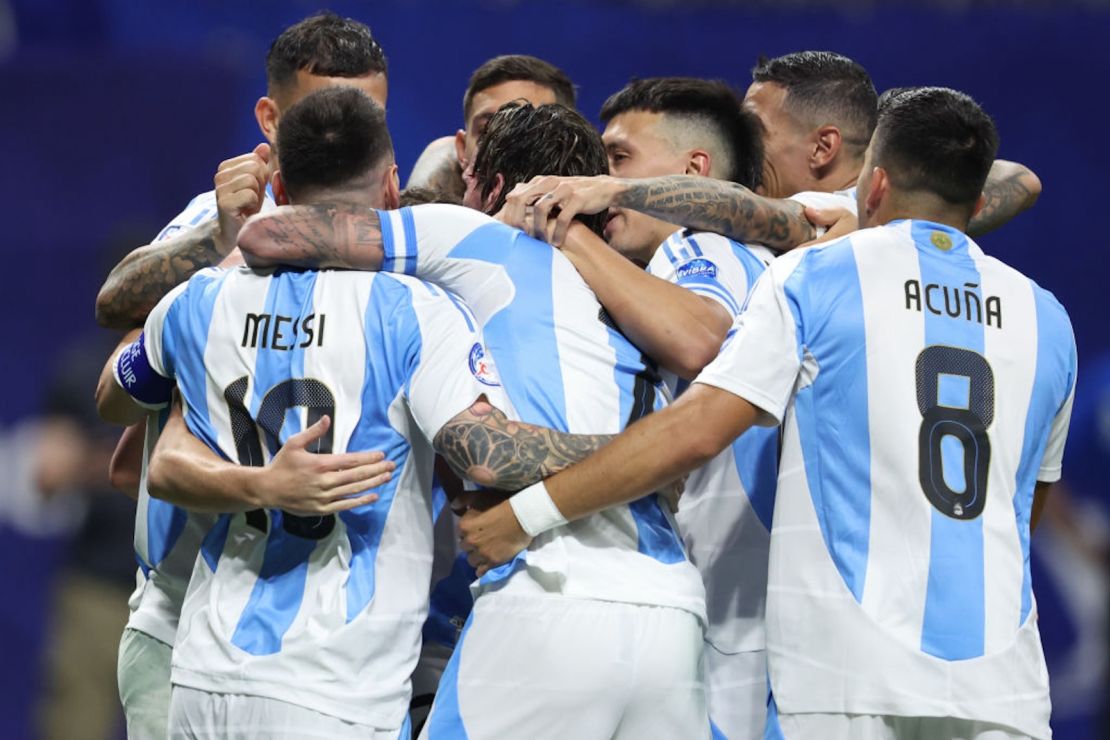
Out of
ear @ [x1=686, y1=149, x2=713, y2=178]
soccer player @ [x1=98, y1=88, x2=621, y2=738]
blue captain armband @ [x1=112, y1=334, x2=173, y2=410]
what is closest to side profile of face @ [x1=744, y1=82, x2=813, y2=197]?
ear @ [x1=686, y1=149, x2=713, y2=178]

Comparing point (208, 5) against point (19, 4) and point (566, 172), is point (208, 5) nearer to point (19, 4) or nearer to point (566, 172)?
point (19, 4)

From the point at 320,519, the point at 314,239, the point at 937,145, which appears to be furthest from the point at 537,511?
the point at 937,145

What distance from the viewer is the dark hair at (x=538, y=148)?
483 centimetres

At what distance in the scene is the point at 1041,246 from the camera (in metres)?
9.19

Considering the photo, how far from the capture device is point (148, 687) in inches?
200

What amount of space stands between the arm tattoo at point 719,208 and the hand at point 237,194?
1.11 meters

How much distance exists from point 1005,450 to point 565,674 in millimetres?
1260

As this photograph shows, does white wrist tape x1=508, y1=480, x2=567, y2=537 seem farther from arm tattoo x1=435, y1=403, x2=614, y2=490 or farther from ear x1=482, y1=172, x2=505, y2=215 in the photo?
ear x1=482, y1=172, x2=505, y2=215

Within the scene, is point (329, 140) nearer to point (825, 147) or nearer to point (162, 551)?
point (162, 551)

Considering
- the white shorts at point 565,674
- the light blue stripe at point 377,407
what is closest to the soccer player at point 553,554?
the white shorts at point 565,674

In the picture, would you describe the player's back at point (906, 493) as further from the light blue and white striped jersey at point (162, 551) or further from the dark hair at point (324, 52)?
the dark hair at point (324, 52)

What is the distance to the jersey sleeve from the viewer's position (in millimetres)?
4273

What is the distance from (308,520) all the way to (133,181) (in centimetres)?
570

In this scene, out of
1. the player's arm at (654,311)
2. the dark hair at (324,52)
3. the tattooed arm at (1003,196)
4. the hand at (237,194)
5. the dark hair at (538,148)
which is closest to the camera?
the player's arm at (654,311)
